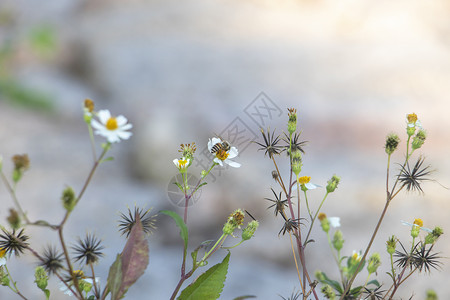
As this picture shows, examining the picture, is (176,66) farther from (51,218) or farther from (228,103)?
(51,218)

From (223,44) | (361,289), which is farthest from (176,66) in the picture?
(361,289)

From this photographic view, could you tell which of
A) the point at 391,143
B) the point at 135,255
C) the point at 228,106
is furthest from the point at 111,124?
the point at 228,106

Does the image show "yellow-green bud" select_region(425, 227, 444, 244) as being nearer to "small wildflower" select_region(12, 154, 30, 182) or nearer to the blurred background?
"small wildflower" select_region(12, 154, 30, 182)

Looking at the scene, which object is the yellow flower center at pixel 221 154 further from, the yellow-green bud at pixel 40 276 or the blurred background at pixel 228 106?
the blurred background at pixel 228 106

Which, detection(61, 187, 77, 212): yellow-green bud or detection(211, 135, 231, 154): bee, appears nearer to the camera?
detection(61, 187, 77, 212): yellow-green bud

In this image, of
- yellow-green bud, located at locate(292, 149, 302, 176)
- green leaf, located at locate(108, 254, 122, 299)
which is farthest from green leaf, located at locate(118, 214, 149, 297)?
yellow-green bud, located at locate(292, 149, 302, 176)

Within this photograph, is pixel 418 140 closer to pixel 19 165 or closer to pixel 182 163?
pixel 182 163

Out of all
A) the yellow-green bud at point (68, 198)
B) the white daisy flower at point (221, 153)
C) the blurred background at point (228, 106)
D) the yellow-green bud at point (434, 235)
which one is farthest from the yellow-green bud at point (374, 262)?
the blurred background at point (228, 106)
